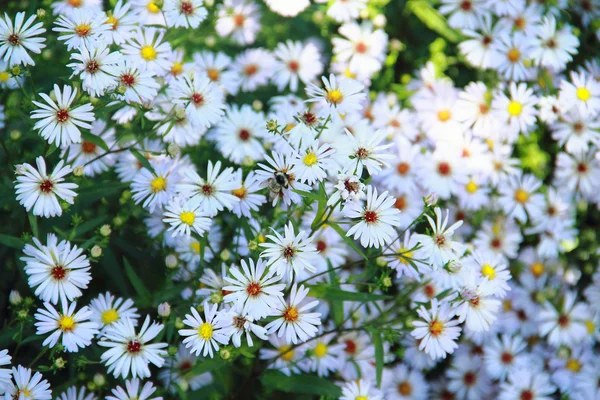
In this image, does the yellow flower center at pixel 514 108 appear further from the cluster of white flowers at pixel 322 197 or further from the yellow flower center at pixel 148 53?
the yellow flower center at pixel 148 53

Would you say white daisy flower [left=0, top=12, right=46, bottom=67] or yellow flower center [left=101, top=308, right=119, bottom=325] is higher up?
white daisy flower [left=0, top=12, right=46, bottom=67]

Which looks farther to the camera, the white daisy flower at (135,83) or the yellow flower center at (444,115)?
the yellow flower center at (444,115)

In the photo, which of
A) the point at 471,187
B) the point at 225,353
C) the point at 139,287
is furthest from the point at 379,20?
the point at 225,353

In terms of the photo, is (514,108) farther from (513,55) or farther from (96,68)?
(96,68)

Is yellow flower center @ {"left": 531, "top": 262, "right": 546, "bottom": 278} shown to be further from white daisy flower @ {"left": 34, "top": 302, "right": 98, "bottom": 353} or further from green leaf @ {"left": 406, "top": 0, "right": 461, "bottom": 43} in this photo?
white daisy flower @ {"left": 34, "top": 302, "right": 98, "bottom": 353}

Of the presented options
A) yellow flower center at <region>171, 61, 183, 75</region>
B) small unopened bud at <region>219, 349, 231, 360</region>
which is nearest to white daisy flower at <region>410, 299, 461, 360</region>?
small unopened bud at <region>219, 349, 231, 360</region>

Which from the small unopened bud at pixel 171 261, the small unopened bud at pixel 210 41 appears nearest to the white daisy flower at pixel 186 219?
the small unopened bud at pixel 171 261
